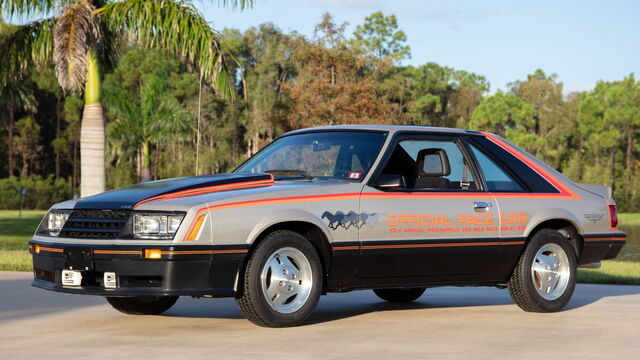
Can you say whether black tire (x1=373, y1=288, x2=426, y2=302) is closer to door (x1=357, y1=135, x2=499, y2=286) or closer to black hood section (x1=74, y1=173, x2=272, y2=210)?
door (x1=357, y1=135, x2=499, y2=286)

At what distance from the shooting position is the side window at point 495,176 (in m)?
9.34

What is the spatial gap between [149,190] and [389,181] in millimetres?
1963

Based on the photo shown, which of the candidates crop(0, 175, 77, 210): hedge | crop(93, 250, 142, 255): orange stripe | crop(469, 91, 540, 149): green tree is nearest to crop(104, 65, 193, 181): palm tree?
crop(0, 175, 77, 210): hedge

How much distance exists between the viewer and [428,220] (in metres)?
8.65

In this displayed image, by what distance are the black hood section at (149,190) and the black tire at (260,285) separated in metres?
0.62

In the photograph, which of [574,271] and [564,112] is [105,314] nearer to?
[574,271]

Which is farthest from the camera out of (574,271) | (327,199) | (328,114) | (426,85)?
(426,85)

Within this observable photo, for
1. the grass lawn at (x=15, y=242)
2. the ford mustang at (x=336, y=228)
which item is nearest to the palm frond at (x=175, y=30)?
the grass lawn at (x=15, y=242)

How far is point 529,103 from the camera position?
95500 mm

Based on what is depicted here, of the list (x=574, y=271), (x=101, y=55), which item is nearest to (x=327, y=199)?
(x=574, y=271)

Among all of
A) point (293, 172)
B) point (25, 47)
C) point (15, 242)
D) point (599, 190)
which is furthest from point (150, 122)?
point (293, 172)

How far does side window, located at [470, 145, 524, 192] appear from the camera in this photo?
9344mm

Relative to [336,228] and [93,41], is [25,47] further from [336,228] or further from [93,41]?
[336,228]

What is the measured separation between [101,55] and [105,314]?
13.5 meters
